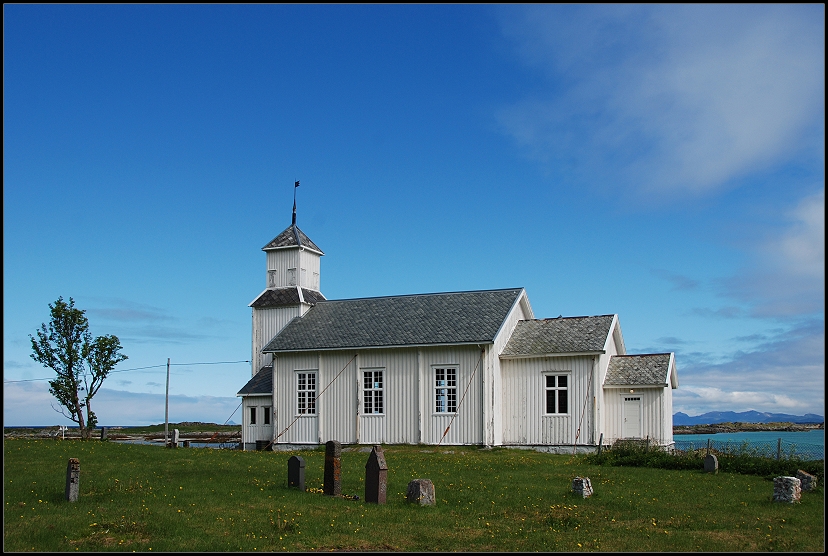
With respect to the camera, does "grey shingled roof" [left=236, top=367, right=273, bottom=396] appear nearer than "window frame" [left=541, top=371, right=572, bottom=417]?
No

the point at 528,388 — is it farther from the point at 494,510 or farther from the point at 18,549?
the point at 18,549

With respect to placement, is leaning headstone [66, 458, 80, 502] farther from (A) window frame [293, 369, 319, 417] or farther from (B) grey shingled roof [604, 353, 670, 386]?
(B) grey shingled roof [604, 353, 670, 386]

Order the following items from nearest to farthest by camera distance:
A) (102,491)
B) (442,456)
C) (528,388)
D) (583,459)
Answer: (102,491) < (583,459) < (442,456) < (528,388)

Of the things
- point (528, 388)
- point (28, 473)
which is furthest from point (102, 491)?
point (528, 388)

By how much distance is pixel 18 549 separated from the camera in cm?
1269

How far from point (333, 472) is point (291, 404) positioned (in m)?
21.0

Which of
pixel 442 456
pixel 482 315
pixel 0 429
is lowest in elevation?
pixel 442 456

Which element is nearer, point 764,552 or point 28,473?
point 764,552

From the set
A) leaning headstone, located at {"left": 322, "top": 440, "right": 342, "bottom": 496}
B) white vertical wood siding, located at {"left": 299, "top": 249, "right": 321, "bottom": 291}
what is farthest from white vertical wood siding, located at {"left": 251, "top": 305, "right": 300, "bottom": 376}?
leaning headstone, located at {"left": 322, "top": 440, "right": 342, "bottom": 496}

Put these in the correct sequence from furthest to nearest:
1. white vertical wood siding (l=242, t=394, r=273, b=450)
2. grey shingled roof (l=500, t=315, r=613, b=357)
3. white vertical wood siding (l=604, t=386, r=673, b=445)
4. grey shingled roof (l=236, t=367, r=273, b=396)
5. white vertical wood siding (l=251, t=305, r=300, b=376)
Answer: white vertical wood siding (l=251, t=305, r=300, b=376) → grey shingled roof (l=236, t=367, r=273, b=396) → white vertical wood siding (l=242, t=394, r=273, b=450) → grey shingled roof (l=500, t=315, r=613, b=357) → white vertical wood siding (l=604, t=386, r=673, b=445)

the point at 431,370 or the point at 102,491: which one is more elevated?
the point at 431,370

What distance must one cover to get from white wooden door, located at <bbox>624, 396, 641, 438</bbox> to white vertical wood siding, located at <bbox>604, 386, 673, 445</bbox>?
13 cm

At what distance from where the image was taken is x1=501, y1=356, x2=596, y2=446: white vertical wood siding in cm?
3362

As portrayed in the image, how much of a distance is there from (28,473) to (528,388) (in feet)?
66.3
